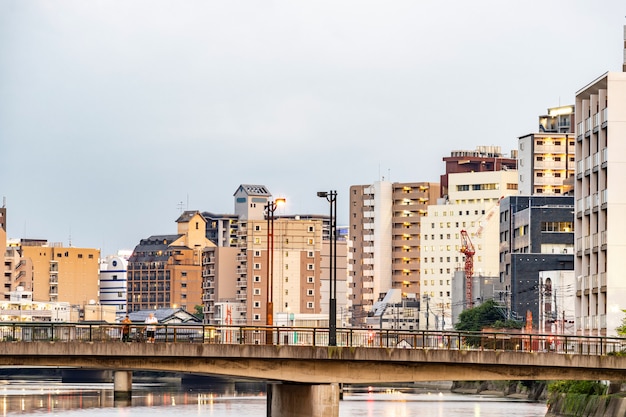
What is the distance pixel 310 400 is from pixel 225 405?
249 ft

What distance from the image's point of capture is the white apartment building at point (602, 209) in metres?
122

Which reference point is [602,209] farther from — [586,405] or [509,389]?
[509,389]

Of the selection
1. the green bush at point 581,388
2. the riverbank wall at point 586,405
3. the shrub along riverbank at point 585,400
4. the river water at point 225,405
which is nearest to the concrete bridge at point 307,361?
the riverbank wall at point 586,405

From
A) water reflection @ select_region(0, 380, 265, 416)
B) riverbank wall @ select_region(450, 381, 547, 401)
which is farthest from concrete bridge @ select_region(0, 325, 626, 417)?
riverbank wall @ select_region(450, 381, 547, 401)

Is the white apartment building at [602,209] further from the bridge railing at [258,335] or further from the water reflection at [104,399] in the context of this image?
the water reflection at [104,399]

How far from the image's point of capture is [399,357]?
2820 inches

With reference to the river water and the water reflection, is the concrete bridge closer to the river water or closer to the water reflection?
the river water

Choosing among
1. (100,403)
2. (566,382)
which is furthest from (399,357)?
(100,403)

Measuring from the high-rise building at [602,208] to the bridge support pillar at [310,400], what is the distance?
50.7m

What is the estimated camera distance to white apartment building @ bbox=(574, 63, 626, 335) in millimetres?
121750

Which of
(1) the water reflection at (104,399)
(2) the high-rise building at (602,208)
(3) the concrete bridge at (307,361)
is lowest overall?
(1) the water reflection at (104,399)

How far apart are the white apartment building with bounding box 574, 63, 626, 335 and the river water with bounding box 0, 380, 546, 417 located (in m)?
10.3

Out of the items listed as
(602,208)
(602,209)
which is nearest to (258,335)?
(602,208)

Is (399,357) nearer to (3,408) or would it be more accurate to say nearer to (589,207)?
(589,207)
